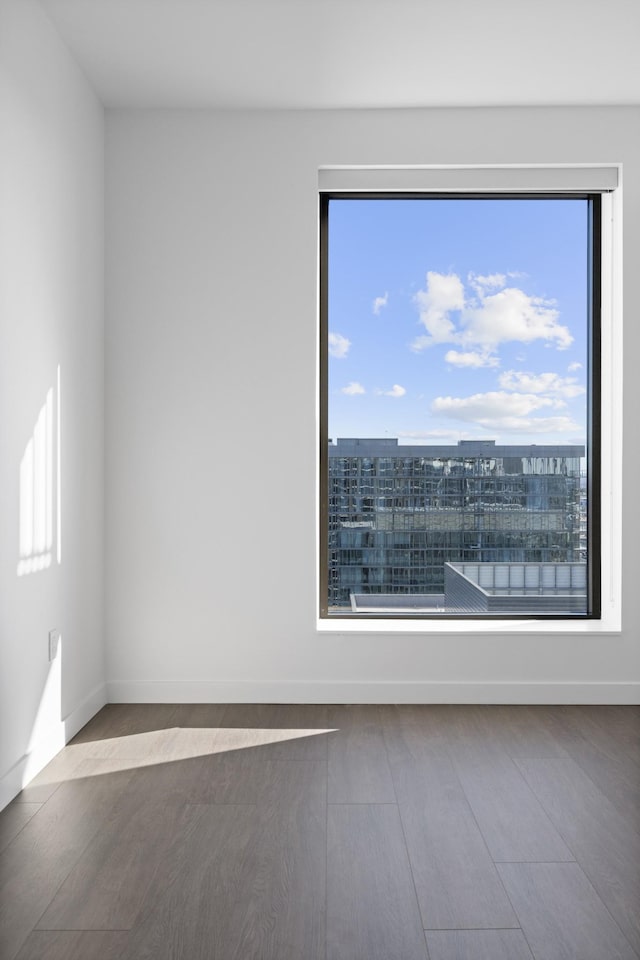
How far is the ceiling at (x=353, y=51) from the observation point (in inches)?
114

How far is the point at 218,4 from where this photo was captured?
284cm

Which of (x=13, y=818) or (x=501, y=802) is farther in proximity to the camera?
(x=501, y=802)

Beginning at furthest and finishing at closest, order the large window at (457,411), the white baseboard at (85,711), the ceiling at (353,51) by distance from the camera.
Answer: the large window at (457,411) → the white baseboard at (85,711) → the ceiling at (353,51)

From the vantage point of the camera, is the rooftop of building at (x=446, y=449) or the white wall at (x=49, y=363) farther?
the rooftop of building at (x=446, y=449)

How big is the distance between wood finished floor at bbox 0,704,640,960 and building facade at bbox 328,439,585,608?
2.58 ft

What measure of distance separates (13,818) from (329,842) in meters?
1.01

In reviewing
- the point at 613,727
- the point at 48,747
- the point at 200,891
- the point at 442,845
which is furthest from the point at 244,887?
the point at 613,727

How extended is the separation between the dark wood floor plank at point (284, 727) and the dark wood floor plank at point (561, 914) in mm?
1028

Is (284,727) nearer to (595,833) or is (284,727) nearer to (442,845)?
(442,845)

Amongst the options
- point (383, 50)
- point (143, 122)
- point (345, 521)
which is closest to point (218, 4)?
point (383, 50)

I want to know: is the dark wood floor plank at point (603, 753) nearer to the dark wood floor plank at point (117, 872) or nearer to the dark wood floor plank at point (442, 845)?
the dark wood floor plank at point (442, 845)

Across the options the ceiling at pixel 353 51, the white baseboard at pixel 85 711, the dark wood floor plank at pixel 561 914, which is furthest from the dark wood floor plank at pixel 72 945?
the ceiling at pixel 353 51

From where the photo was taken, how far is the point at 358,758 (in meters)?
2.96

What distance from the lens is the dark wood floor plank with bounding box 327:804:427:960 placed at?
1.79 m
